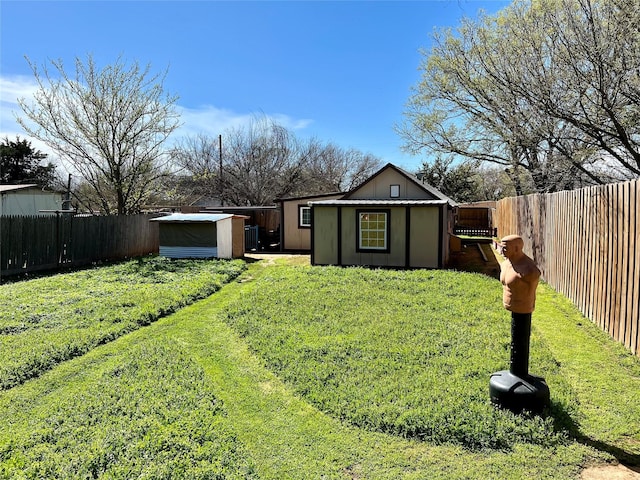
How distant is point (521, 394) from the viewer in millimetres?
3154

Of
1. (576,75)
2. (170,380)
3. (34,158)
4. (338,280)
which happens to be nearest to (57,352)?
(170,380)

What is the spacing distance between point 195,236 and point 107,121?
235 inches

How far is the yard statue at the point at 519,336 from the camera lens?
316cm

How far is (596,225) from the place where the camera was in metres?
5.58

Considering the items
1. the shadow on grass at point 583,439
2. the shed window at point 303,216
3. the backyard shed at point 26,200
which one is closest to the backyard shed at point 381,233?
the shed window at point 303,216

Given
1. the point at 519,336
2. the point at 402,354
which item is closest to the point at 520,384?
the point at 519,336

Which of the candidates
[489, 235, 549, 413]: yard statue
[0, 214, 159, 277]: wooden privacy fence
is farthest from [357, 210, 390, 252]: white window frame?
[0, 214, 159, 277]: wooden privacy fence

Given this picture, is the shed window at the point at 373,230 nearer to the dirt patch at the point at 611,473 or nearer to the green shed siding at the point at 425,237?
the green shed siding at the point at 425,237

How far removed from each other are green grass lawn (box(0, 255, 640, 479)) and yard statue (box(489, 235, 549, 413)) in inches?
5.3

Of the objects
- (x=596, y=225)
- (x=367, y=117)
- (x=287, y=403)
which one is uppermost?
(x=367, y=117)

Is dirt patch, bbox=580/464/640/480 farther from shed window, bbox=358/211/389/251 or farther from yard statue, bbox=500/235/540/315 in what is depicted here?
shed window, bbox=358/211/389/251

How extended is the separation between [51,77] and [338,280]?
520 inches

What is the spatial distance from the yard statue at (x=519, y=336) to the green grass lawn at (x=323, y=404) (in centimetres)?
13

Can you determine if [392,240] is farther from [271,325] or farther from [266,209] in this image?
[266,209]
